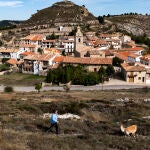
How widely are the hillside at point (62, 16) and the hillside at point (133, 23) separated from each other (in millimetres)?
11422

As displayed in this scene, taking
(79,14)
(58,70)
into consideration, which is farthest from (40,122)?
(79,14)

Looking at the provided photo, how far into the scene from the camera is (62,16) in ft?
498

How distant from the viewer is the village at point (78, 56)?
72938 millimetres

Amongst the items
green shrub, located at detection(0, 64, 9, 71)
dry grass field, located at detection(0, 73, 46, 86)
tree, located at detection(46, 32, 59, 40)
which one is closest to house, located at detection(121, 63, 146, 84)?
dry grass field, located at detection(0, 73, 46, 86)

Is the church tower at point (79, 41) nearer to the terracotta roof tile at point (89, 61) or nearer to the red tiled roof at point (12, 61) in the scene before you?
the terracotta roof tile at point (89, 61)

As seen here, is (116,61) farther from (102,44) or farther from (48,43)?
(48,43)

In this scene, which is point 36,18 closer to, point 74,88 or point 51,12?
point 51,12

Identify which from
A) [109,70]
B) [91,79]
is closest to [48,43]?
[109,70]

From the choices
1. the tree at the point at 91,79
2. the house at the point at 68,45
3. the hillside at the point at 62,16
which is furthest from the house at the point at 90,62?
the hillside at the point at 62,16

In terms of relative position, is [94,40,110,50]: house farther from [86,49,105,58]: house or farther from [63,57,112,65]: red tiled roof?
[63,57,112,65]: red tiled roof

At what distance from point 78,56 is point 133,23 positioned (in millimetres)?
89634

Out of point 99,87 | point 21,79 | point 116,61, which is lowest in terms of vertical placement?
point 99,87

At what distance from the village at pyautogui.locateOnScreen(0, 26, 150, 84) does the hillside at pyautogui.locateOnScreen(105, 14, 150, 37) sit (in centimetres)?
3975

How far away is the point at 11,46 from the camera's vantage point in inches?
4277
